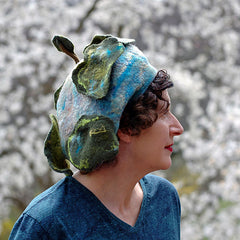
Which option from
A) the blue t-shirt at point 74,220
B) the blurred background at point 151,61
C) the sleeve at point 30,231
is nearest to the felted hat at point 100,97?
the blue t-shirt at point 74,220

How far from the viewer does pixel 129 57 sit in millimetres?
1271

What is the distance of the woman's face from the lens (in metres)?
1.30

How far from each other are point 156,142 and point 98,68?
293 millimetres

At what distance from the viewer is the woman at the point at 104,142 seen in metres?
1.23

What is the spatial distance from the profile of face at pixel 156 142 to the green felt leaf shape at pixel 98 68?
0.64 feet

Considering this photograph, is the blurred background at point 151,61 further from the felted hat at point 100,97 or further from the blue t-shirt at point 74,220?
the felted hat at point 100,97

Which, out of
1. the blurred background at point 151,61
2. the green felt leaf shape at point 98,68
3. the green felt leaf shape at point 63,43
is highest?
the green felt leaf shape at point 63,43

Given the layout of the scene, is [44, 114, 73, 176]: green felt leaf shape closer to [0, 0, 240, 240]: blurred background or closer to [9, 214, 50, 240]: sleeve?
[9, 214, 50, 240]: sleeve

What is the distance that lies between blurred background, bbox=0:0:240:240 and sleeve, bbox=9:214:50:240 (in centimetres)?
297

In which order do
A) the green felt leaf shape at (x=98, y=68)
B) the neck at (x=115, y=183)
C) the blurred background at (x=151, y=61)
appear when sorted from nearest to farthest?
the green felt leaf shape at (x=98, y=68)
the neck at (x=115, y=183)
the blurred background at (x=151, y=61)

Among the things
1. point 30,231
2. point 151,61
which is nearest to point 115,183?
point 30,231

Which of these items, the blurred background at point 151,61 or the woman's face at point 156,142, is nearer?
the woman's face at point 156,142

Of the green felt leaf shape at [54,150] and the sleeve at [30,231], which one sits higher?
the green felt leaf shape at [54,150]

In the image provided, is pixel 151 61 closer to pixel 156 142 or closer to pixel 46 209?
pixel 156 142
